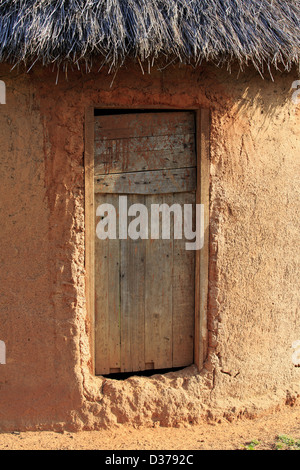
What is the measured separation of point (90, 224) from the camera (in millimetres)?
4363

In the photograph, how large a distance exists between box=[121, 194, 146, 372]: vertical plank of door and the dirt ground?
0.52 metres

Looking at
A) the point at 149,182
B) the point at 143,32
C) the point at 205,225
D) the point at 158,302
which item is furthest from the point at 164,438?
the point at 143,32

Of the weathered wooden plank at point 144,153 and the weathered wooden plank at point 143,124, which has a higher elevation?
the weathered wooden plank at point 143,124

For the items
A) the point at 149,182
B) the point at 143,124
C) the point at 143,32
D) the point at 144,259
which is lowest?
the point at 144,259

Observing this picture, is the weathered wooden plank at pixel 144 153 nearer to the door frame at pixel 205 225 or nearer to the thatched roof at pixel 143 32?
the door frame at pixel 205 225

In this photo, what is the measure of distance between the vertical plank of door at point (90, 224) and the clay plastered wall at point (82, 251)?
0.04m

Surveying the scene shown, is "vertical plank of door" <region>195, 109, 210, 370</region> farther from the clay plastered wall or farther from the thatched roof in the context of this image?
the thatched roof

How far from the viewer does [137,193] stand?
446 cm

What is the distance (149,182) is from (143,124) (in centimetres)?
45

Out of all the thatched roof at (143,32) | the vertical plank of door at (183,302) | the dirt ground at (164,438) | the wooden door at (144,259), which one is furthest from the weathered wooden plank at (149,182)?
the dirt ground at (164,438)

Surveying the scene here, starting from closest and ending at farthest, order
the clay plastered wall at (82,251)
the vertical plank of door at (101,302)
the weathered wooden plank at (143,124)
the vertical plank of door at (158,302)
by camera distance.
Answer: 1. the clay plastered wall at (82,251)
2. the weathered wooden plank at (143,124)
3. the vertical plank of door at (101,302)
4. the vertical plank of door at (158,302)

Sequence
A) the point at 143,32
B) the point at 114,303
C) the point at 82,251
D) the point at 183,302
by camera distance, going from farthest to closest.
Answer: the point at 183,302 → the point at 114,303 → the point at 82,251 → the point at 143,32

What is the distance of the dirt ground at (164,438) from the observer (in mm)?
4289

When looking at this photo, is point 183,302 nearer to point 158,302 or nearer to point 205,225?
point 158,302
